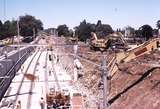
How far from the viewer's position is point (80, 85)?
43.2 m

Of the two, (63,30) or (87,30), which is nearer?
(87,30)

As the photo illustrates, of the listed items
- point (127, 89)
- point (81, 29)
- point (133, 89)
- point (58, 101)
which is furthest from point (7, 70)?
point (81, 29)

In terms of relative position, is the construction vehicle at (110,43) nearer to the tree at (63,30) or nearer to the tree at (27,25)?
the tree at (27,25)

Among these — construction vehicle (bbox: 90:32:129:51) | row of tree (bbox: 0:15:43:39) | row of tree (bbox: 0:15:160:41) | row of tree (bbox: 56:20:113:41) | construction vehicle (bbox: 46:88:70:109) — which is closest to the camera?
construction vehicle (bbox: 46:88:70:109)

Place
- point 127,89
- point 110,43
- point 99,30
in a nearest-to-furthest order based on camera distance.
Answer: point 127,89
point 110,43
point 99,30

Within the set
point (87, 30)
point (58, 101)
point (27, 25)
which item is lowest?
point (58, 101)

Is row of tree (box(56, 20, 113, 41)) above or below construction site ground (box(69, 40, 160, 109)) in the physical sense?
above

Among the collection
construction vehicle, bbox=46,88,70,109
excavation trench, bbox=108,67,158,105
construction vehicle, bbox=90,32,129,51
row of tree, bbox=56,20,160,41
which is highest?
row of tree, bbox=56,20,160,41

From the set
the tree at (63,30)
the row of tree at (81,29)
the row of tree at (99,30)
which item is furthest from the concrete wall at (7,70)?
the tree at (63,30)

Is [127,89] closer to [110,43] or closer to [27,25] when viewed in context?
[110,43]

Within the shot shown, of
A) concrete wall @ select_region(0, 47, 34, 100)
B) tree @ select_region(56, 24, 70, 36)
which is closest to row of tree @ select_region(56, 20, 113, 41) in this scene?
tree @ select_region(56, 24, 70, 36)

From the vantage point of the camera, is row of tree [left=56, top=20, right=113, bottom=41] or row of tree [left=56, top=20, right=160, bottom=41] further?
row of tree [left=56, top=20, right=113, bottom=41]

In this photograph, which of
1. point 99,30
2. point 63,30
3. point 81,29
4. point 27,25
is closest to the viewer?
point 81,29

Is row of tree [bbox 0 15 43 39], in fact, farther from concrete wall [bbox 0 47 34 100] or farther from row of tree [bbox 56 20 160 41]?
concrete wall [bbox 0 47 34 100]
